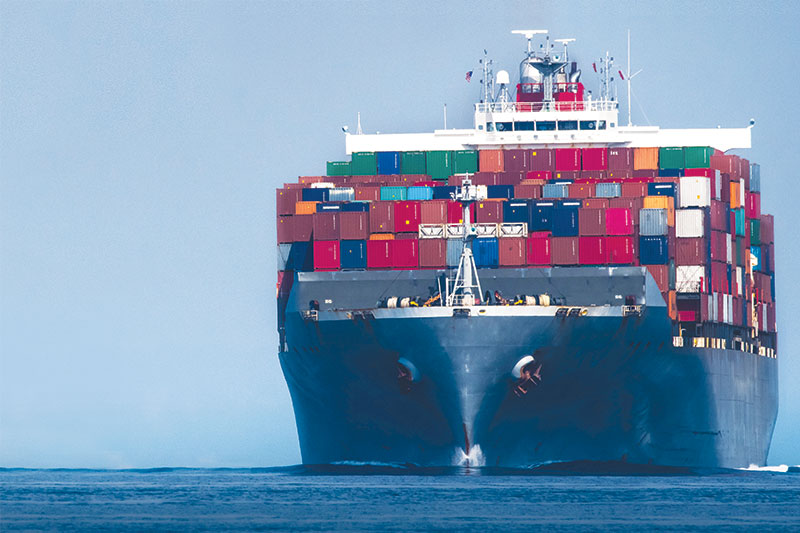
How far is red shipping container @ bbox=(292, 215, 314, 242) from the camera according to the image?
8150 centimetres

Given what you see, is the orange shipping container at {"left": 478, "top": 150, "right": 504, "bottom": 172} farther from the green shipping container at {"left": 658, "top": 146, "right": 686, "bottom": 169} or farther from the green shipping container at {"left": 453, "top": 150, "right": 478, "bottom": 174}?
the green shipping container at {"left": 658, "top": 146, "right": 686, "bottom": 169}

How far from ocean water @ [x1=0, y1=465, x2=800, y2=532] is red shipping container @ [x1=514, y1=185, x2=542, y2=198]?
1201cm

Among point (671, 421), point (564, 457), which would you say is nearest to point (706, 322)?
point (671, 421)

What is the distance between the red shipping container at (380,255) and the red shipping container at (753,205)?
20.2 meters

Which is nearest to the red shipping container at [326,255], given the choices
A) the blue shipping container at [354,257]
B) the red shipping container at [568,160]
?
the blue shipping container at [354,257]

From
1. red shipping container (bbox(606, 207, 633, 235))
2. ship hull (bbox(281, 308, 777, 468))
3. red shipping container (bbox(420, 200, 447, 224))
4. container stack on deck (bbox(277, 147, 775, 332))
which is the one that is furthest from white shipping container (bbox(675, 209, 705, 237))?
red shipping container (bbox(420, 200, 447, 224))

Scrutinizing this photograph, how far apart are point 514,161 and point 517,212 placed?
11.2 meters

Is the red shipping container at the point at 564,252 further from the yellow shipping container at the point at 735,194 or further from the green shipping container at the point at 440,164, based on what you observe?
the yellow shipping container at the point at 735,194

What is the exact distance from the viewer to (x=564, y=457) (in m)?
75.8

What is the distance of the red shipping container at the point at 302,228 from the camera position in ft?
267

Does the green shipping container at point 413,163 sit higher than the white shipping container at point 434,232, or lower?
higher

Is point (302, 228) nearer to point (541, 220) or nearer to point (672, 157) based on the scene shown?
point (541, 220)

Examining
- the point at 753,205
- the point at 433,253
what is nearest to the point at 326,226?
the point at 433,253

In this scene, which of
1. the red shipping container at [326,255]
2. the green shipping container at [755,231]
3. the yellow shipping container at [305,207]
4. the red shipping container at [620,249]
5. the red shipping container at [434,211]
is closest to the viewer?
the red shipping container at [620,249]
